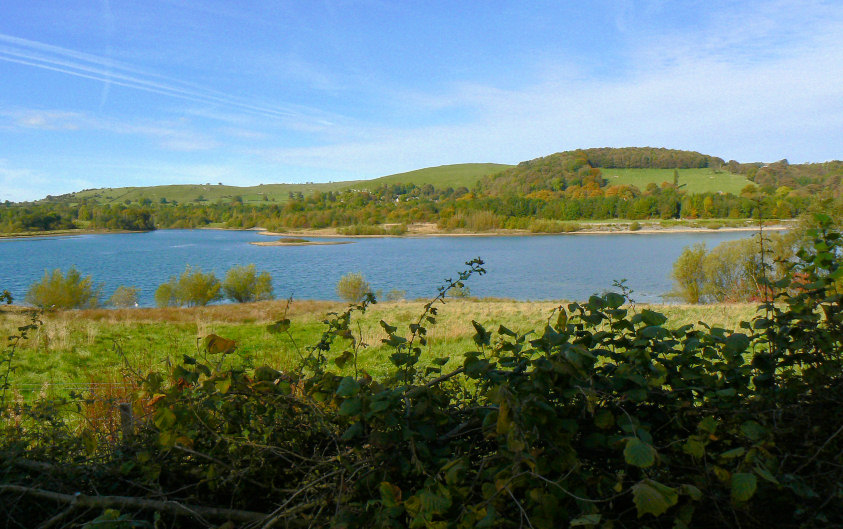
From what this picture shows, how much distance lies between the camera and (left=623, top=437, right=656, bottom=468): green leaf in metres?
1.17

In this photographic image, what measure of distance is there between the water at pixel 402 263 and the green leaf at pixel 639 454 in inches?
1322

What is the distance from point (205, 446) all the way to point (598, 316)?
61.0 inches

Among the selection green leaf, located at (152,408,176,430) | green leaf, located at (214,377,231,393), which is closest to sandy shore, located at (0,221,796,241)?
green leaf, located at (214,377,231,393)

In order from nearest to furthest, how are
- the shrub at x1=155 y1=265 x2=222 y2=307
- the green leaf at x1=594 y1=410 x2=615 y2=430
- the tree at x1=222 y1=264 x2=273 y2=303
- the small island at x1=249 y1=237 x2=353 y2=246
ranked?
the green leaf at x1=594 y1=410 x2=615 y2=430, the shrub at x1=155 y1=265 x2=222 y2=307, the tree at x1=222 y1=264 x2=273 y2=303, the small island at x1=249 y1=237 x2=353 y2=246

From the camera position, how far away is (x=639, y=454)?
3.92 ft

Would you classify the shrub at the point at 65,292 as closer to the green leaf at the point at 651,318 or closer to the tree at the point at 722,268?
the green leaf at the point at 651,318

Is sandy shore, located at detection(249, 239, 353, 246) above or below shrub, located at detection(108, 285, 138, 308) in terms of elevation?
Answer: above

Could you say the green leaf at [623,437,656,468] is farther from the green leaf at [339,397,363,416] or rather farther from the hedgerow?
the green leaf at [339,397,363,416]

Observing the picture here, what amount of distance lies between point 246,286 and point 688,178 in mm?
123569

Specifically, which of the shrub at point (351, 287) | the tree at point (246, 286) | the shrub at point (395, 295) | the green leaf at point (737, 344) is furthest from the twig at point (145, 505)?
the tree at point (246, 286)

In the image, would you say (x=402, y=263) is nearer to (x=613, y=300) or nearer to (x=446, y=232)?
(x=446, y=232)

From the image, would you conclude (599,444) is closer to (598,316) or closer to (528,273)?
(598,316)

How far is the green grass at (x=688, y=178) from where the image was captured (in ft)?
385

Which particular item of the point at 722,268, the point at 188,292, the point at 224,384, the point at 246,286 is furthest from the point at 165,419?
the point at 246,286
